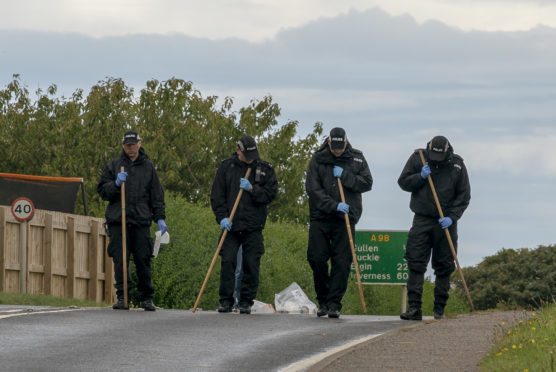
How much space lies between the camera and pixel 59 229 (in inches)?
1047

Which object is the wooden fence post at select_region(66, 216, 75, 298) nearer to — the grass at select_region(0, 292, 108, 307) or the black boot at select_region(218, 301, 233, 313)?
the grass at select_region(0, 292, 108, 307)

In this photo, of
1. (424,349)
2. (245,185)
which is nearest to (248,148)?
(245,185)

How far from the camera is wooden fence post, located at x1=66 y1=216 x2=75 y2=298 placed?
26906 millimetres

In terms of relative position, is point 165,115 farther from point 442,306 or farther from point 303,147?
point 442,306

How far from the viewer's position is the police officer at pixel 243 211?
14391mm

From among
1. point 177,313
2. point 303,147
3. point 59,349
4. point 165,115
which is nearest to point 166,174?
point 165,115

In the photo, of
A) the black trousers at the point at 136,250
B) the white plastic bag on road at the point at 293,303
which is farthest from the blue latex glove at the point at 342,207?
the white plastic bag on road at the point at 293,303

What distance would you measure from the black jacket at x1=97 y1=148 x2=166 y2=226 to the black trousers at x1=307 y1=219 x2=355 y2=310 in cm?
215

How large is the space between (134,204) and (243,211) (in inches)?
53.8

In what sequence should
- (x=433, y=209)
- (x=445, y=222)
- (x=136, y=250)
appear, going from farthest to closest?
(x=136, y=250), (x=433, y=209), (x=445, y=222)

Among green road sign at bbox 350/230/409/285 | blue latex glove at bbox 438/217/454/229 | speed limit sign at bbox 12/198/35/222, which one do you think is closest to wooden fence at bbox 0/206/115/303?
speed limit sign at bbox 12/198/35/222

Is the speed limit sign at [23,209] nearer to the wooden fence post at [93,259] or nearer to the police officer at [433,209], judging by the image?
the wooden fence post at [93,259]

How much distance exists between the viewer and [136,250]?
14.7 m

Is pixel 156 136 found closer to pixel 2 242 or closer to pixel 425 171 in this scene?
pixel 2 242
